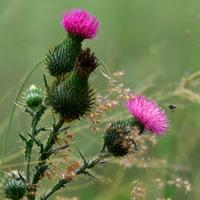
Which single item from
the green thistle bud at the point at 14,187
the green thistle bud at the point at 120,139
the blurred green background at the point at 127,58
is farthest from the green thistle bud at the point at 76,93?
the blurred green background at the point at 127,58

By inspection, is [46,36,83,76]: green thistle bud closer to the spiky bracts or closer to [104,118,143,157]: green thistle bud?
the spiky bracts

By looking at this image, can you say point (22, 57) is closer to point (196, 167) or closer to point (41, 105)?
point (196, 167)

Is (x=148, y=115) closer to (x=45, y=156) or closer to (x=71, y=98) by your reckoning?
(x=71, y=98)

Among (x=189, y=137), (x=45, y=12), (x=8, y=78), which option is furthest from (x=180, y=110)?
(x=45, y=12)

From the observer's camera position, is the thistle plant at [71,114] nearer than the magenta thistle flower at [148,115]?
Yes

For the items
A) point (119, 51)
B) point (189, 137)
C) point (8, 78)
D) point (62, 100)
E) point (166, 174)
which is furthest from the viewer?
point (119, 51)

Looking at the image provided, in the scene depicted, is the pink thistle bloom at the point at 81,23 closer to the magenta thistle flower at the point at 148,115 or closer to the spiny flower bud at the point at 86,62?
the spiny flower bud at the point at 86,62
